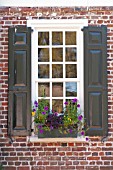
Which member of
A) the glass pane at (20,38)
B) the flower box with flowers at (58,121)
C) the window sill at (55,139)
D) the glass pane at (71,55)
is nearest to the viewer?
the flower box with flowers at (58,121)

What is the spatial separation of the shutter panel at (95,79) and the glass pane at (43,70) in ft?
2.23

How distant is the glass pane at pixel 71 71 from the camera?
665 cm

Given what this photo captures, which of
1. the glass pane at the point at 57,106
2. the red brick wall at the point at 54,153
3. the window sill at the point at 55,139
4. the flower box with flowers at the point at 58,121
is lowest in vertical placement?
the red brick wall at the point at 54,153

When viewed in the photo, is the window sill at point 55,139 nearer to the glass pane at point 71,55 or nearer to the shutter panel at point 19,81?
the shutter panel at point 19,81

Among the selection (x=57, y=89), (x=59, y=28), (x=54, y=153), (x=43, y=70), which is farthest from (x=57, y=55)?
(x=54, y=153)

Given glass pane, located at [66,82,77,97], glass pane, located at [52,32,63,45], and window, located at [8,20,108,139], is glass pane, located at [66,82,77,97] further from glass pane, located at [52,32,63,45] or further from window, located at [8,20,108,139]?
glass pane, located at [52,32,63,45]

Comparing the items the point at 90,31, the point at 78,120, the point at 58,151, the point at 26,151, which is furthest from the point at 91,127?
the point at 90,31

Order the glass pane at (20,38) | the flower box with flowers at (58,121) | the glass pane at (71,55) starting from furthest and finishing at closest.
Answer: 1. the glass pane at (71,55)
2. the glass pane at (20,38)
3. the flower box with flowers at (58,121)

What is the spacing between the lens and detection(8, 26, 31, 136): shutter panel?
647 cm

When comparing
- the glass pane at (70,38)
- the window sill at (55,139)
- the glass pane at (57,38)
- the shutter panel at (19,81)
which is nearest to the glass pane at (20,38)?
the shutter panel at (19,81)

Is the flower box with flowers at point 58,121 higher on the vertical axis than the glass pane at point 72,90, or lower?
lower

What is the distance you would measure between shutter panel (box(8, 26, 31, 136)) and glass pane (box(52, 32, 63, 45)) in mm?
440

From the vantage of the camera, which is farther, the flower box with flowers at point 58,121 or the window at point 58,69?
the window at point 58,69
